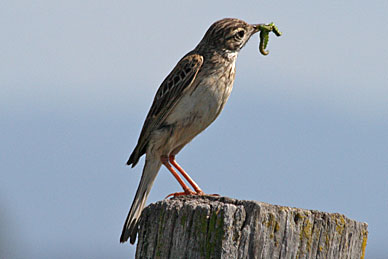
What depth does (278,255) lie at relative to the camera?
3777mm

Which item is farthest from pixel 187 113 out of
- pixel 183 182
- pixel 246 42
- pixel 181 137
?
pixel 246 42

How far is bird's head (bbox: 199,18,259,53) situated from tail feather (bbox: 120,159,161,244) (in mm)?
1805

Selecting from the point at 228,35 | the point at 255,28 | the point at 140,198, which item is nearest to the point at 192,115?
the point at 140,198

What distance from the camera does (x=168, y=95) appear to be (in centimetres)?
788

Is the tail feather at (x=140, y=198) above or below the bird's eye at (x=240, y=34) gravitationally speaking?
below

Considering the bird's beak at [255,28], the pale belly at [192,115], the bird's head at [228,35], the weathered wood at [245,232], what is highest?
the bird's beak at [255,28]

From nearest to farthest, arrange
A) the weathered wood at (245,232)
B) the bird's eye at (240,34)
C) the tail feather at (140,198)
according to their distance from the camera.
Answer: the weathered wood at (245,232) → the tail feather at (140,198) → the bird's eye at (240,34)

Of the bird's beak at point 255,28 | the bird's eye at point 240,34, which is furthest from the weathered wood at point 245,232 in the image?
the bird's beak at point 255,28

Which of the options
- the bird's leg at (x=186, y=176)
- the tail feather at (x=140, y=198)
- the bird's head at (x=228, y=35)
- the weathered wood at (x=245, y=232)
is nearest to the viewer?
the weathered wood at (x=245, y=232)

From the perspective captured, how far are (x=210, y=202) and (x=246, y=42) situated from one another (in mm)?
4913

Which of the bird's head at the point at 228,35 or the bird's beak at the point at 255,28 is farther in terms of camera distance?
the bird's beak at the point at 255,28

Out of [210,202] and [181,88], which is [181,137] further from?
[210,202]

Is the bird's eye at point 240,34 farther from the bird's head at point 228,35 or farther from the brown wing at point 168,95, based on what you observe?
the brown wing at point 168,95

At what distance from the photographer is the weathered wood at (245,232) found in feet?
12.3
